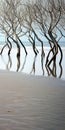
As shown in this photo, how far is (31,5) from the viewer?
33344mm

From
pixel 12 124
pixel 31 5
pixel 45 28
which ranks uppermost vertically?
pixel 31 5

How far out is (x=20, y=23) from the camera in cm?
3597

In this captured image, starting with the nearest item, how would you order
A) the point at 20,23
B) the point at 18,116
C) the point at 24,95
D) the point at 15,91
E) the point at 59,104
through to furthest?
the point at 18,116 → the point at 59,104 → the point at 24,95 → the point at 15,91 → the point at 20,23

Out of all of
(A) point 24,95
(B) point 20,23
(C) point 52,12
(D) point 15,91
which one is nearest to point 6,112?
(A) point 24,95

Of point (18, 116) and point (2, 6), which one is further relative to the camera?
point (2, 6)

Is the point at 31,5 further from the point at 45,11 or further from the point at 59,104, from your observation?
the point at 59,104

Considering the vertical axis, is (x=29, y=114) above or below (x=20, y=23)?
below

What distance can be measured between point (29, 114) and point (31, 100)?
A: 1.59m

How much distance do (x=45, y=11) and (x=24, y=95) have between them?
76.3ft

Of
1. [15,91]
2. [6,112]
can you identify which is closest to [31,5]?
[15,91]

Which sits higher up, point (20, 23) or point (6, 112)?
point (20, 23)

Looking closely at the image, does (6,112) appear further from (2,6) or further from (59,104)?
(2,6)

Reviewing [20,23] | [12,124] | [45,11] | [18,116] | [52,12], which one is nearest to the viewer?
[12,124]

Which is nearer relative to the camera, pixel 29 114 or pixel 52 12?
pixel 29 114
